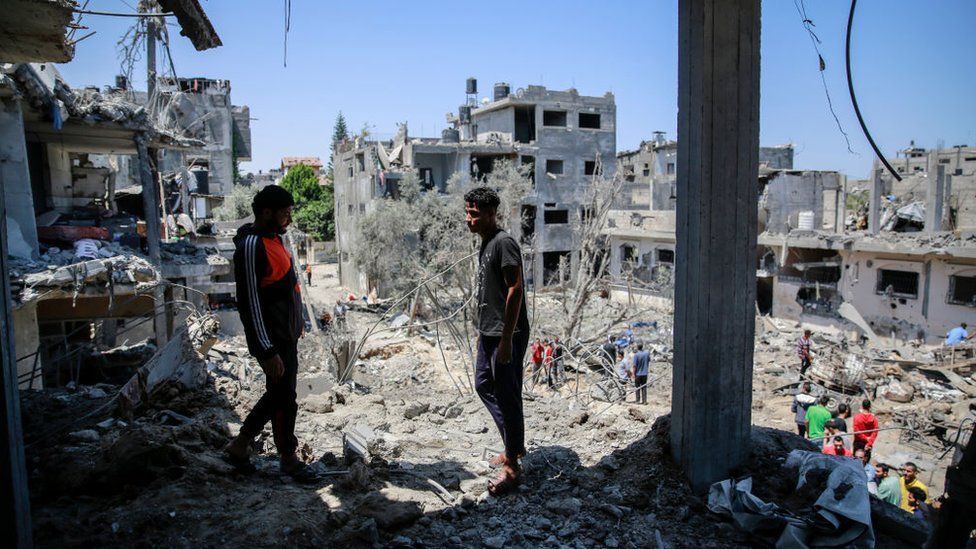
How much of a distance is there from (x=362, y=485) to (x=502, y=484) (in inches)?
31.8

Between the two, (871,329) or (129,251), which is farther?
(871,329)

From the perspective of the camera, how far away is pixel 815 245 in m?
23.4

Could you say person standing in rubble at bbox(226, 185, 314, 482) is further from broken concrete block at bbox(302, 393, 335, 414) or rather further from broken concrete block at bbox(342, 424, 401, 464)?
broken concrete block at bbox(302, 393, 335, 414)

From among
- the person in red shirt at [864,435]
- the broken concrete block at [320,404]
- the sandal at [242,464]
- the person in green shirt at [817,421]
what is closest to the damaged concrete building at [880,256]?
the person in red shirt at [864,435]

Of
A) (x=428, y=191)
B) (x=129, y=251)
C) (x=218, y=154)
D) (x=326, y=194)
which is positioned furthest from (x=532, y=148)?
(x=129, y=251)

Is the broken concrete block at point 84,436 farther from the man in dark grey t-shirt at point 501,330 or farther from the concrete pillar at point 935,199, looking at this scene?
the concrete pillar at point 935,199

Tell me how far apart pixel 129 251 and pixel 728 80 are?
9.72 m

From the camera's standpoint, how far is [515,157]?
3272 cm

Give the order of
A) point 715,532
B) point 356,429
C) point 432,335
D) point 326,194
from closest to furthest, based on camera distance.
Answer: point 715,532 < point 356,429 < point 432,335 < point 326,194

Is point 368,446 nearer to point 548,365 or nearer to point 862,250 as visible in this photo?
point 548,365

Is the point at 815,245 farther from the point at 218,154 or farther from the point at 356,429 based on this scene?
the point at 218,154

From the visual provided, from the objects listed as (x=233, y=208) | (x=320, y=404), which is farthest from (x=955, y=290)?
(x=233, y=208)

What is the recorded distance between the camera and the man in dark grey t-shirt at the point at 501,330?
3627mm

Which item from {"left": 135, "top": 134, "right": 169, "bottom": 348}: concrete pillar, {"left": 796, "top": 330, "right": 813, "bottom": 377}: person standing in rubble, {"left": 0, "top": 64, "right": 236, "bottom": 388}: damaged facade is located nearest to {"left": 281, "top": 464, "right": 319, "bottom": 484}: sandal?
{"left": 0, "top": 64, "right": 236, "bottom": 388}: damaged facade
